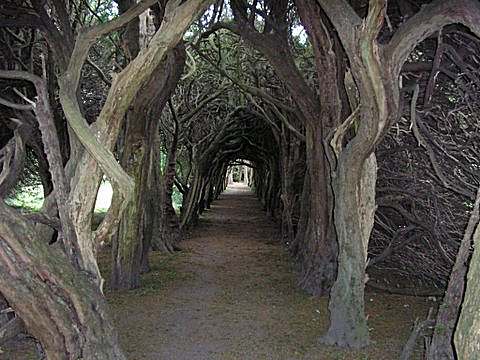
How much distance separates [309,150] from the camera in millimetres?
9289

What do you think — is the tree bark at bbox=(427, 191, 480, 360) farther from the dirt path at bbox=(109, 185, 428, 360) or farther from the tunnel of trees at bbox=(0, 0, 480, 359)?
the dirt path at bbox=(109, 185, 428, 360)

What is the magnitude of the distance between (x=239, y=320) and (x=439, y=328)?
10.1ft

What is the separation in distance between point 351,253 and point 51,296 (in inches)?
121

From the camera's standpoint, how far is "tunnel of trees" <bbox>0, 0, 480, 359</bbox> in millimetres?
4242

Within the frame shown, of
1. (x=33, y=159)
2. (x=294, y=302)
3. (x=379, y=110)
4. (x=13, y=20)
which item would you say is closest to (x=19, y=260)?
(x=379, y=110)

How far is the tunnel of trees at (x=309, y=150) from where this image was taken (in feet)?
13.9

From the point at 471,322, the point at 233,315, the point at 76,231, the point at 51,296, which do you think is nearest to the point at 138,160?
the point at 233,315

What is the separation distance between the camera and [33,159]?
13.9 m

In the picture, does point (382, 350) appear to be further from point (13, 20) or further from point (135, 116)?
point (13, 20)

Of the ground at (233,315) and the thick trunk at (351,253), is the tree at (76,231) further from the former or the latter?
the thick trunk at (351,253)

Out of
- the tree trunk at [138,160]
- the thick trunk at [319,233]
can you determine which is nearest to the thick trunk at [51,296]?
the tree trunk at [138,160]

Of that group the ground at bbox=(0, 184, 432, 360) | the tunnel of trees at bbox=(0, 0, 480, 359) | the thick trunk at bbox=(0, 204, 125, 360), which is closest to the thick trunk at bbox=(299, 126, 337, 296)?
the tunnel of trees at bbox=(0, 0, 480, 359)

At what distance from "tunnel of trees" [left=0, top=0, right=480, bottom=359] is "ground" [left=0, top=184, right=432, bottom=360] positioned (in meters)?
0.41

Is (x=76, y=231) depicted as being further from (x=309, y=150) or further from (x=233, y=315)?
(x=309, y=150)
